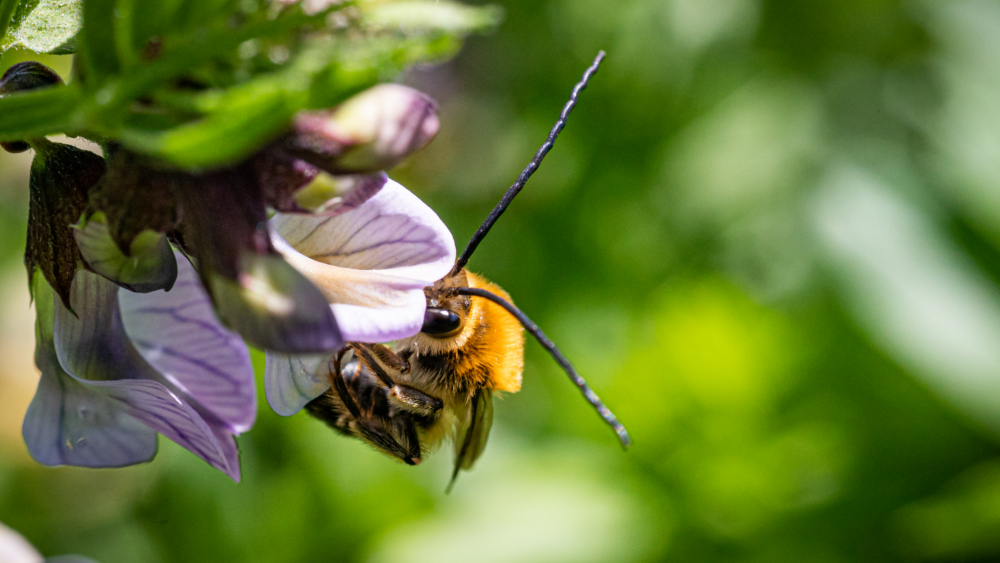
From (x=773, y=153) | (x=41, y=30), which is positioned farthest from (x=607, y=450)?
(x=41, y=30)

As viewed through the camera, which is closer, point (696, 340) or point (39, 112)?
point (39, 112)

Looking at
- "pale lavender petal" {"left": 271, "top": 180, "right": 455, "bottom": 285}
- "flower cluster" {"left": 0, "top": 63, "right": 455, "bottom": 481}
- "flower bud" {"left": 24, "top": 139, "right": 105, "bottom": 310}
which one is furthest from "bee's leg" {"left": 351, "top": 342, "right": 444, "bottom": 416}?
"flower bud" {"left": 24, "top": 139, "right": 105, "bottom": 310}

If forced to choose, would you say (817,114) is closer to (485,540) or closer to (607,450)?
(607,450)

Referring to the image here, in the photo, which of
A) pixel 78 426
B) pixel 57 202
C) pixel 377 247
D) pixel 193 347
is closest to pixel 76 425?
pixel 78 426

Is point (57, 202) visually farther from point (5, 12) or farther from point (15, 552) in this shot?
point (15, 552)

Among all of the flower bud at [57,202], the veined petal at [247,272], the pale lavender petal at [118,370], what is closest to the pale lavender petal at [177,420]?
the pale lavender petal at [118,370]

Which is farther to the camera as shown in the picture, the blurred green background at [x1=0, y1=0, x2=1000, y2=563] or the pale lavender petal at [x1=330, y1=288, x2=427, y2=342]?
the blurred green background at [x1=0, y1=0, x2=1000, y2=563]

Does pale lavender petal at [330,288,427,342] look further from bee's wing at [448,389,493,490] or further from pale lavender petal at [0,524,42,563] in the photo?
pale lavender petal at [0,524,42,563]

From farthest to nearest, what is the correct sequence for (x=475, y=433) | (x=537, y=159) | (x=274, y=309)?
(x=475, y=433), (x=537, y=159), (x=274, y=309)
